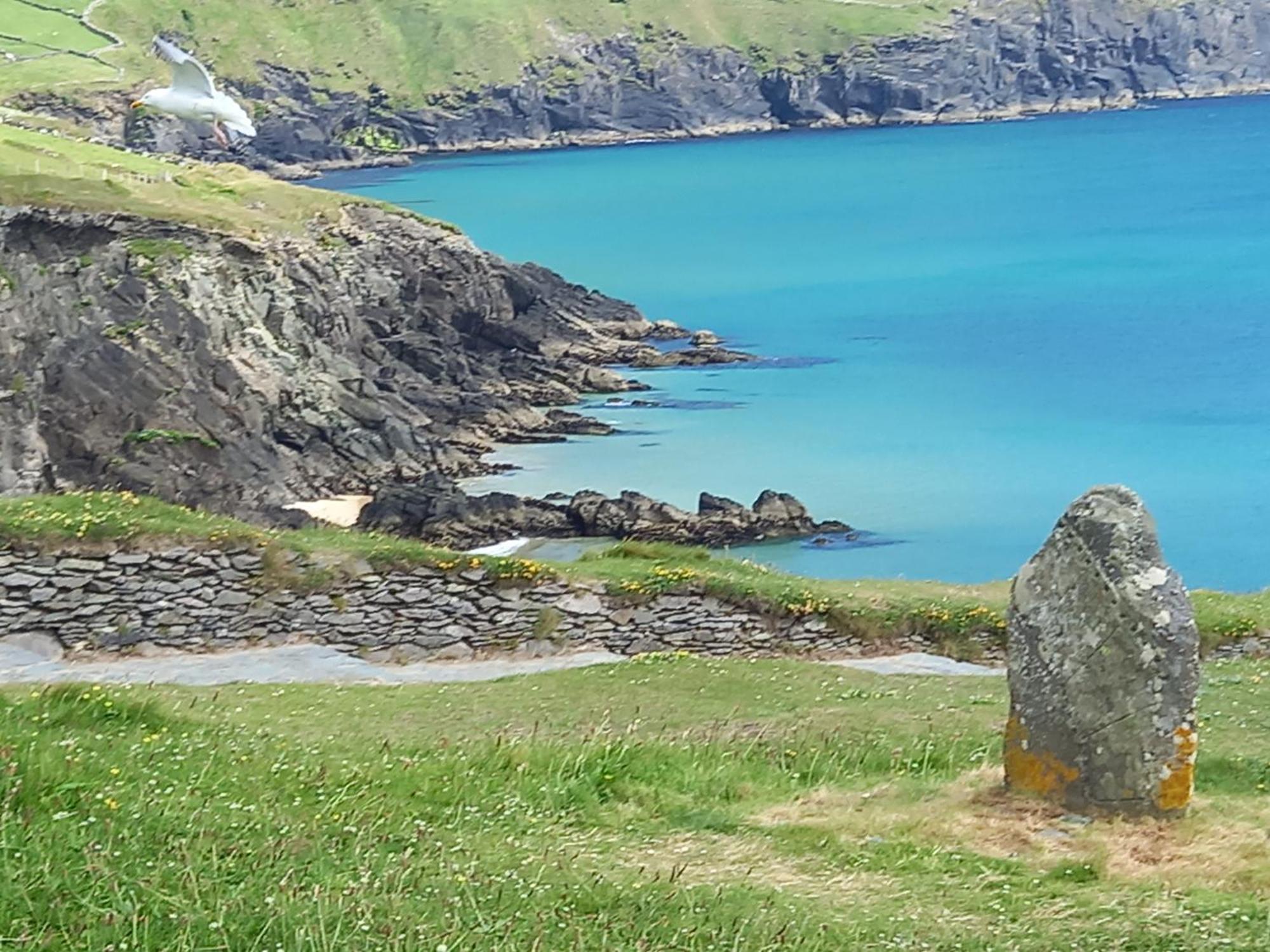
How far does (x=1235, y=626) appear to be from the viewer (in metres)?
26.2

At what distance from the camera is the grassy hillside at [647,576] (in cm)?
2614

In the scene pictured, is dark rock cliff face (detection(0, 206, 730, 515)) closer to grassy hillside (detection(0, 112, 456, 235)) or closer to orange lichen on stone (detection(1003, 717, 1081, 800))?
grassy hillside (detection(0, 112, 456, 235))

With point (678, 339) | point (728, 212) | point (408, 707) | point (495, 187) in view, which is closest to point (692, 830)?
point (408, 707)

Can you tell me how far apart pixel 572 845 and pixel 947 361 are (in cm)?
8252

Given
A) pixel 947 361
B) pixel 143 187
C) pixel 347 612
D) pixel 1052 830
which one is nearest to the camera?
pixel 1052 830

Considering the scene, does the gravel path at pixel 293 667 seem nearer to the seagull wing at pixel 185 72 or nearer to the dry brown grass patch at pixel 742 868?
the seagull wing at pixel 185 72

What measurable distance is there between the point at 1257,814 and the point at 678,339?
81147 mm

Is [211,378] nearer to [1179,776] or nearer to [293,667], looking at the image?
[293,667]

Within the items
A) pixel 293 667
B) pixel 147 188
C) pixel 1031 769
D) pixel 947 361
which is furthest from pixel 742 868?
pixel 947 361

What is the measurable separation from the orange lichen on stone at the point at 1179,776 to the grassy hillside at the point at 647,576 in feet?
45.1

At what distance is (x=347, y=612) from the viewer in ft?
87.9

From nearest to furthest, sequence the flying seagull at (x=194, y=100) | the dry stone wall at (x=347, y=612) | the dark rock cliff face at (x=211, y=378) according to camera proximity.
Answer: the flying seagull at (x=194, y=100) < the dry stone wall at (x=347, y=612) < the dark rock cliff face at (x=211, y=378)

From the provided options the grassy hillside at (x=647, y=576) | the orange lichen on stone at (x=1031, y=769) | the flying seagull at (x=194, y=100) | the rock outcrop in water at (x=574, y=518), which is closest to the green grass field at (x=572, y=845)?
the orange lichen on stone at (x=1031, y=769)

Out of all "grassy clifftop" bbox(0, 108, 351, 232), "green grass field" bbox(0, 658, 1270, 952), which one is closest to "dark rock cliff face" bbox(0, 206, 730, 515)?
"grassy clifftop" bbox(0, 108, 351, 232)
